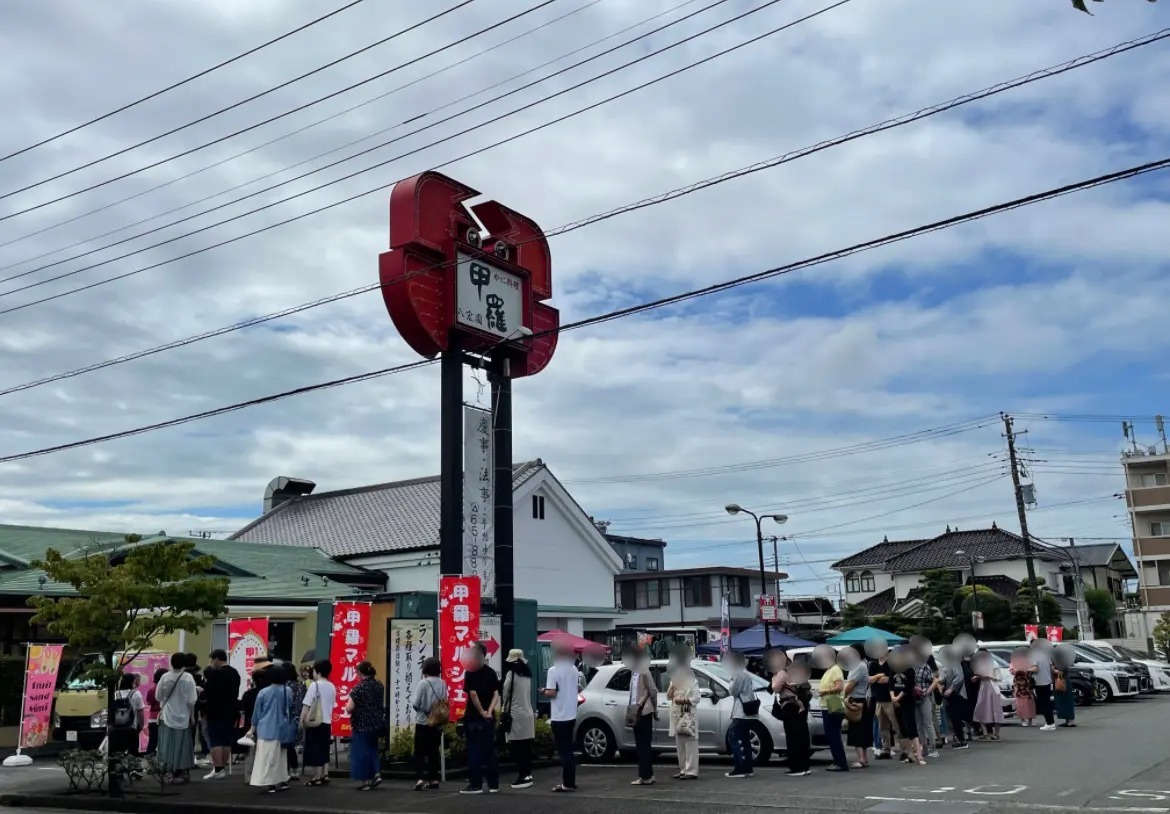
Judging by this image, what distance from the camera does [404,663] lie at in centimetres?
1400

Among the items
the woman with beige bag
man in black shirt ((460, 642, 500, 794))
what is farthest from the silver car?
man in black shirt ((460, 642, 500, 794))

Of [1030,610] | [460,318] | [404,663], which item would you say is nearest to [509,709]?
[404,663]

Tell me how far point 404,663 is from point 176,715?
3.12 metres

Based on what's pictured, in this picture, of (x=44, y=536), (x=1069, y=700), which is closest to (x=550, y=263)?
(x=1069, y=700)

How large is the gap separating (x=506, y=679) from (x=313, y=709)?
2.77 meters

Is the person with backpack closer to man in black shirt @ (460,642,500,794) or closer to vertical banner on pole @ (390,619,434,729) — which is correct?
man in black shirt @ (460,642,500,794)

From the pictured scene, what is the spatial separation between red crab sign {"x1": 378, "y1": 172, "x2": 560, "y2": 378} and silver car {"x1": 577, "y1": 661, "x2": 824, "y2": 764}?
5410 millimetres

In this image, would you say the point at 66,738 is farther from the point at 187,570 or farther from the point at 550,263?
the point at 550,263

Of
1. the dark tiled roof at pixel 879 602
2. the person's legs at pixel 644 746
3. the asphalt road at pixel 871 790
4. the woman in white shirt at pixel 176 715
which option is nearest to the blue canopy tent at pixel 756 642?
the asphalt road at pixel 871 790

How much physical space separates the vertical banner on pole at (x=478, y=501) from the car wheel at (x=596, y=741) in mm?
2552

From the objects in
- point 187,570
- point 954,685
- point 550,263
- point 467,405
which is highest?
point 550,263

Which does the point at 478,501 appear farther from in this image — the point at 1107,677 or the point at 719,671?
the point at 1107,677

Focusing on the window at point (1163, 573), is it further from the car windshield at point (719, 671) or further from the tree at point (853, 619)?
the car windshield at point (719, 671)

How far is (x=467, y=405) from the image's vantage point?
52.1ft
